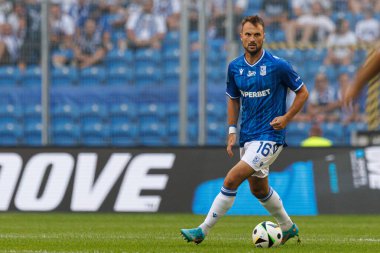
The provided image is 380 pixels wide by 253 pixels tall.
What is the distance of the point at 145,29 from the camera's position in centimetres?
1880

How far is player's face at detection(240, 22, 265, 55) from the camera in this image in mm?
9984

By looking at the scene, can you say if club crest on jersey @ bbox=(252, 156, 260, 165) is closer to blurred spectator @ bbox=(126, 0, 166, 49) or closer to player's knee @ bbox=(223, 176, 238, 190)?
player's knee @ bbox=(223, 176, 238, 190)

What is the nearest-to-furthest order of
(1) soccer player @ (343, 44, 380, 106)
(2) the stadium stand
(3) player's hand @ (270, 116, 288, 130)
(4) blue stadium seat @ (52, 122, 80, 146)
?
(1) soccer player @ (343, 44, 380, 106), (3) player's hand @ (270, 116, 288, 130), (2) the stadium stand, (4) blue stadium seat @ (52, 122, 80, 146)

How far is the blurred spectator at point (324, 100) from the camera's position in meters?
18.6

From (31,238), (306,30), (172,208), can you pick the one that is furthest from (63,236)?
(306,30)

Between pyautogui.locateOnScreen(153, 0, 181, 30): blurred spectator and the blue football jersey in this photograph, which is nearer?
the blue football jersey

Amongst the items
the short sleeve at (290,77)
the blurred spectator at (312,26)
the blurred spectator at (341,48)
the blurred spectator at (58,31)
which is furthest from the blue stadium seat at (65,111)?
the short sleeve at (290,77)

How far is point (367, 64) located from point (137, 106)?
12.4 meters

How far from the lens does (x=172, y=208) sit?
1725 cm

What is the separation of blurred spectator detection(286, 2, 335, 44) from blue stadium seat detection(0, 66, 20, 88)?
204 inches

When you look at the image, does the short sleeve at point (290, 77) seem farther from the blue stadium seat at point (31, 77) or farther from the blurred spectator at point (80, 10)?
the blue stadium seat at point (31, 77)

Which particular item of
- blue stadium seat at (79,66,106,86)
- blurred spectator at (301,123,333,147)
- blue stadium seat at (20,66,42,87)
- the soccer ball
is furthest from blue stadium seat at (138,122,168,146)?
the soccer ball

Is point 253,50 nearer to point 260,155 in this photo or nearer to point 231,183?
point 260,155

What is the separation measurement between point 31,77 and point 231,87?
912 cm
